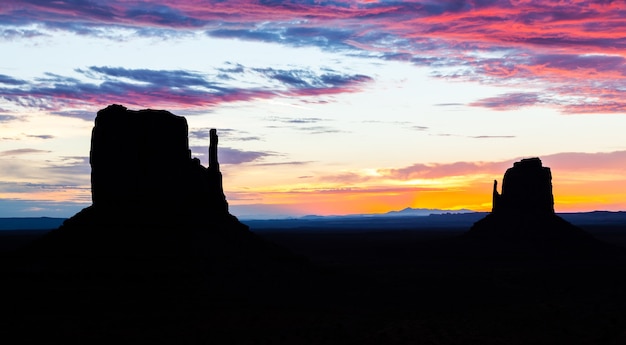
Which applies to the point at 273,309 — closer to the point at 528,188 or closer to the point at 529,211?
the point at 528,188

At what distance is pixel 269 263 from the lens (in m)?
53.0

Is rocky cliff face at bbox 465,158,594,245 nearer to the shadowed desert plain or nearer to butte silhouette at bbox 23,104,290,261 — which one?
the shadowed desert plain

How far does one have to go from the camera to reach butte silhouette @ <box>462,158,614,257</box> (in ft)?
326

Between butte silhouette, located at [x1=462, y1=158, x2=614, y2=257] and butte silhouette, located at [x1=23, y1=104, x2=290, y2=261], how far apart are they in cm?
5956

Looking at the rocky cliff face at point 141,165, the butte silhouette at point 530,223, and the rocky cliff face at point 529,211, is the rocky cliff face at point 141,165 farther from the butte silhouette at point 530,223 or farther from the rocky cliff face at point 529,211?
the rocky cliff face at point 529,211

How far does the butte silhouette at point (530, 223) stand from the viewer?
9950 centimetres

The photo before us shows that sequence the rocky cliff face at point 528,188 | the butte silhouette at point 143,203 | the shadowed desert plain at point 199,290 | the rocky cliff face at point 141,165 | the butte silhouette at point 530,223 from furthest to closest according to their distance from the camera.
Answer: the rocky cliff face at point 528,188 < the butte silhouette at point 530,223 < the rocky cliff face at point 141,165 < the butte silhouette at point 143,203 < the shadowed desert plain at point 199,290

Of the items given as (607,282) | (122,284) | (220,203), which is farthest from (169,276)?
(607,282)

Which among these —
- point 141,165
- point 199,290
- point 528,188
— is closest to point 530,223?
point 528,188

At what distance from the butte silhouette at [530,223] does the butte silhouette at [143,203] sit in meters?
59.6

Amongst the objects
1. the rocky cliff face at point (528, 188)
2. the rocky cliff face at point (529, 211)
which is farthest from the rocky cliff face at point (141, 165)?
the rocky cliff face at point (528, 188)

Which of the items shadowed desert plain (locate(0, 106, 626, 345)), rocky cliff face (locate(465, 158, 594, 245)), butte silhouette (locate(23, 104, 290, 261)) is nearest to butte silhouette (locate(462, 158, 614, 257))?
rocky cliff face (locate(465, 158, 594, 245))

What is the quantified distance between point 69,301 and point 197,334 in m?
10.6

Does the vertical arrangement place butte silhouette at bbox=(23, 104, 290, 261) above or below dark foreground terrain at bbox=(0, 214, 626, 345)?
above
